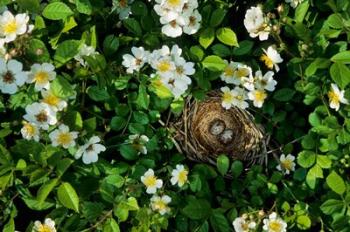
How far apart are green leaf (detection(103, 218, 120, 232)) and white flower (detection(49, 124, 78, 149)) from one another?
26 centimetres

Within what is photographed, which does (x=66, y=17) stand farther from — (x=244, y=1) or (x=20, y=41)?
(x=244, y=1)

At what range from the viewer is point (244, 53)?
180 centimetres

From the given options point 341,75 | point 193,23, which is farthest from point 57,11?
point 341,75

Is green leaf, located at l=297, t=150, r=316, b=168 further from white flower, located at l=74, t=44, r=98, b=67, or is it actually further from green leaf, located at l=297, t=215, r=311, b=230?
white flower, located at l=74, t=44, r=98, b=67

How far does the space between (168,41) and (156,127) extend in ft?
0.94

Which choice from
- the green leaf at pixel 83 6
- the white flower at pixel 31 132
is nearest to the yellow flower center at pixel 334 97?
the green leaf at pixel 83 6

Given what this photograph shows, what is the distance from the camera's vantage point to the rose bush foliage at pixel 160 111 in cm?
156

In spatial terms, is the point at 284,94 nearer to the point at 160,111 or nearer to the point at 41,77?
the point at 160,111

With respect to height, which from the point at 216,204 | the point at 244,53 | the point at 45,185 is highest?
the point at 244,53

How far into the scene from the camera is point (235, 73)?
71.2 inches

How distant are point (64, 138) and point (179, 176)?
1.29 ft

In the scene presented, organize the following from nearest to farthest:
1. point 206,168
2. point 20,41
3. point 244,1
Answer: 1. point 20,41
2. point 206,168
3. point 244,1

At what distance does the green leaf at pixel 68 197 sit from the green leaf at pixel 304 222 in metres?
0.71

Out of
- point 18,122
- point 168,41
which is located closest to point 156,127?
point 168,41
